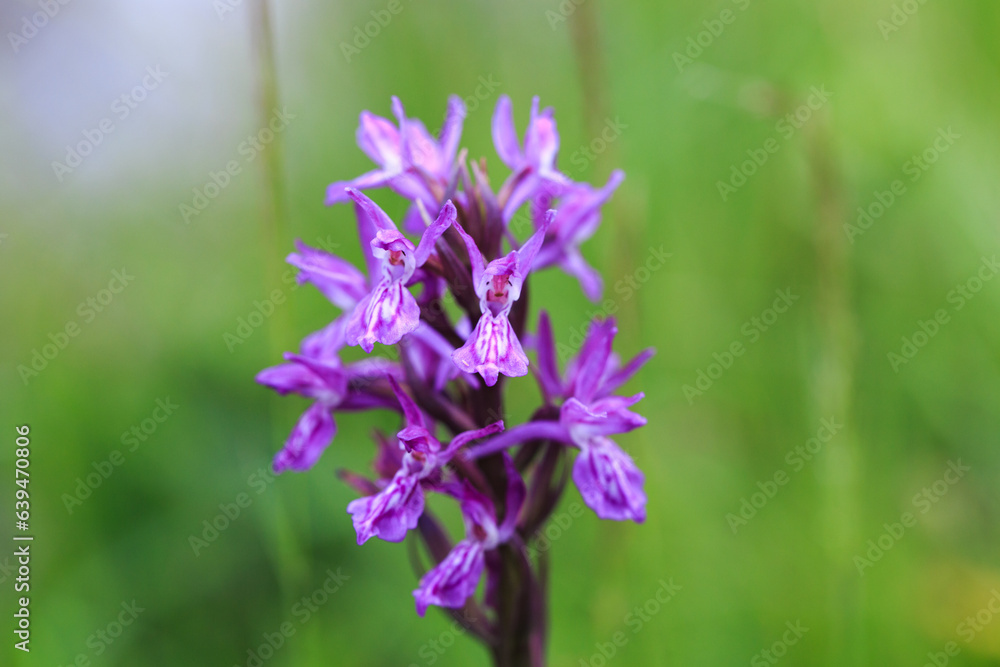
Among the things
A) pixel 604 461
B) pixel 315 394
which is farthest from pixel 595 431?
pixel 315 394

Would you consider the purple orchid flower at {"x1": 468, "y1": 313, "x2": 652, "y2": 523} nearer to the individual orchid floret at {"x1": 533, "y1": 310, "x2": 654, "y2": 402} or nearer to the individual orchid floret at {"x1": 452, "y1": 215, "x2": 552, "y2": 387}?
the individual orchid floret at {"x1": 533, "y1": 310, "x2": 654, "y2": 402}

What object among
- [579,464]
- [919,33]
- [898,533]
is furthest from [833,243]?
[919,33]

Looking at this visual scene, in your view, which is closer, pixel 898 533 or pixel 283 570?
pixel 283 570

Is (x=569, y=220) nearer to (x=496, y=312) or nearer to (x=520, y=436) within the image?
(x=496, y=312)

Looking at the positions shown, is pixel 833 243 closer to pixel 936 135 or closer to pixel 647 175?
pixel 936 135

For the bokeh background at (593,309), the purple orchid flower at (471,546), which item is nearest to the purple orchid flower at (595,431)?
the purple orchid flower at (471,546)
